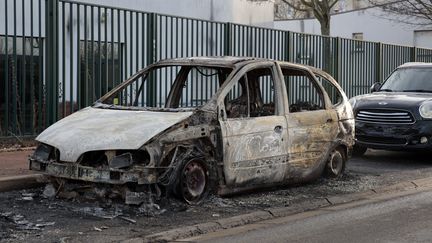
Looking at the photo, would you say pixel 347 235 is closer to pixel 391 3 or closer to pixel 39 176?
pixel 39 176

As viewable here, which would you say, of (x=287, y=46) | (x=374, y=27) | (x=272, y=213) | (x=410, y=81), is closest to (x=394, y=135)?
(x=410, y=81)

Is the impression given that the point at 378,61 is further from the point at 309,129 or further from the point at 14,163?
the point at 14,163

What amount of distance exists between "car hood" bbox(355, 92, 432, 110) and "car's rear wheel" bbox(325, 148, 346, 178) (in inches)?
102

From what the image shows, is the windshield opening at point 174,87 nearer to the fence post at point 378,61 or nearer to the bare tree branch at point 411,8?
the fence post at point 378,61

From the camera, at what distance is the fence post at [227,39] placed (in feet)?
46.2

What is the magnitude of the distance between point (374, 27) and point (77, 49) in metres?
28.5

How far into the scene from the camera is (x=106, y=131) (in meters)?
7.34

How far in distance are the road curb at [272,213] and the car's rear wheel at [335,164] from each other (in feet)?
2.14

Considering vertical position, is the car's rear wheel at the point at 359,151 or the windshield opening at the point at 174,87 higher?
the windshield opening at the point at 174,87

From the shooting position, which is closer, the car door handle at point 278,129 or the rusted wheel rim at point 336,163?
the car door handle at point 278,129

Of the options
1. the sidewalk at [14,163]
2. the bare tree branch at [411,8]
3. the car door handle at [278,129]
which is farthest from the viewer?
the bare tree branch at [411,8]

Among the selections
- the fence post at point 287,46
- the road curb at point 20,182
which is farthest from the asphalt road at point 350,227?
the fence post at point 287,46

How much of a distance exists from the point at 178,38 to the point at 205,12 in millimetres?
7882

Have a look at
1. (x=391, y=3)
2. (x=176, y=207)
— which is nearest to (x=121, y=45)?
(x=176, y=207)
